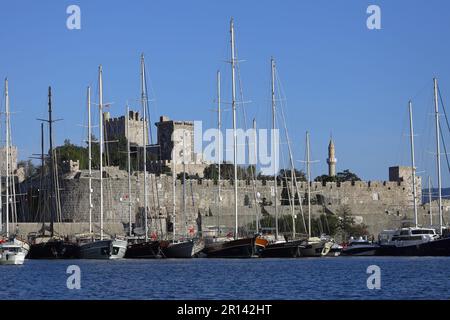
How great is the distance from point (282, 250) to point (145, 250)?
5418 mm

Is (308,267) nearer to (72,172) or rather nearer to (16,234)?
(16,234)

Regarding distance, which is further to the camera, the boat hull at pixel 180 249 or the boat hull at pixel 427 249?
the boat hull at pixel 427 249

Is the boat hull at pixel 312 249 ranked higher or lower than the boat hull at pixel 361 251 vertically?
higher

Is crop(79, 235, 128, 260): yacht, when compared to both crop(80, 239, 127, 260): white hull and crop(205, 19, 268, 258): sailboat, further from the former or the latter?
crop(205, 19, 268, 258): sailboat

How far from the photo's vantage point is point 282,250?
41.7 metres

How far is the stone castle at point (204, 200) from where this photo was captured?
53.2 metres

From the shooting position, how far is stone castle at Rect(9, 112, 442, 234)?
53.2m

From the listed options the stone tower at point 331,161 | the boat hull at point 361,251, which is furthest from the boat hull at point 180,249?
the stone tower at point 331,161

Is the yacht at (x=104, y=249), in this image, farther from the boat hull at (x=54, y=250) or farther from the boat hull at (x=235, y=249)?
the boat hull at (x=235, y=249)

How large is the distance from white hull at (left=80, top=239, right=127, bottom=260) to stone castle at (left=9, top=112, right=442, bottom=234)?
6.25 meters

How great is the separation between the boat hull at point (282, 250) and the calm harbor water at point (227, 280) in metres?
2.43

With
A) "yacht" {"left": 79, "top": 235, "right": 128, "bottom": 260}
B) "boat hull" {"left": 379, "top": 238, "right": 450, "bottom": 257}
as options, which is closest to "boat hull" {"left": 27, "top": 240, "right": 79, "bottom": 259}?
"yacht" {"left": 79, "top": 235, "right": 128, "bottom": 260}
